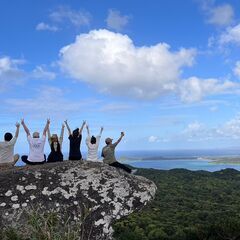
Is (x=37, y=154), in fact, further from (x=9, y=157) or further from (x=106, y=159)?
(x=106, y=159)

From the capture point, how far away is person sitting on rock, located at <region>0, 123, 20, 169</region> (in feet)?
47.2

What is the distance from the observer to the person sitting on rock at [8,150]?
14.4 meters

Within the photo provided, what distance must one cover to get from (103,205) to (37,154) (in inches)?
122

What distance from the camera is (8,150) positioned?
14484mm

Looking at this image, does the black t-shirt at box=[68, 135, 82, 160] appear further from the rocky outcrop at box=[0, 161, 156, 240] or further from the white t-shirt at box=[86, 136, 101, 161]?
the rocky outcrop at box=[0, 161, 156, 240]

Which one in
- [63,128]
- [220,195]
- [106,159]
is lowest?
[220,195]

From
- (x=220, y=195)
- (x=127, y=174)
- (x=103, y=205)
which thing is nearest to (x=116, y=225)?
(x=103, y=205)

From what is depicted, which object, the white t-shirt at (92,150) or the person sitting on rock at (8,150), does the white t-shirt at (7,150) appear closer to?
the person sitting on rock at (8,150)

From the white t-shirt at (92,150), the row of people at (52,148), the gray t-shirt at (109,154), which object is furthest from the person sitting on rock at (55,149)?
the gray t-shirt at (109,154)

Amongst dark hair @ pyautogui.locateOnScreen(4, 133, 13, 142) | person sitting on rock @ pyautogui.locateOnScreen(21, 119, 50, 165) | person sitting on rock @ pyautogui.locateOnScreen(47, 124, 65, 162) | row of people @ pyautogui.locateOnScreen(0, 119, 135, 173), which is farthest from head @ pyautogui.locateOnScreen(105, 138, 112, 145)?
dark hair @ pyautogui.locateOnScreen(4, 133, 13, 142)

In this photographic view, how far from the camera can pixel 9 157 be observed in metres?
14.6

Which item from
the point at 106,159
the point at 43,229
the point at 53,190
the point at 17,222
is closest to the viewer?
the point at 43,229

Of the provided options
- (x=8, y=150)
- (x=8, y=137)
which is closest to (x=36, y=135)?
(x=8, y=137)

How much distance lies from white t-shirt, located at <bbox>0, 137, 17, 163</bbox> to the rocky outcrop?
2.32 feet
